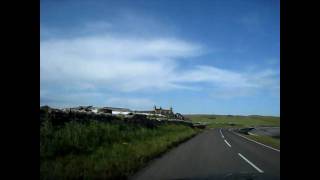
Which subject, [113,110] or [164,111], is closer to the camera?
[113,110]

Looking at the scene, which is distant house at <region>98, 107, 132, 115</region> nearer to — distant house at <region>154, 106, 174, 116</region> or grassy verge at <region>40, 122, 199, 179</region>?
grassy verge at <region>40, 122, 199, 179</region>

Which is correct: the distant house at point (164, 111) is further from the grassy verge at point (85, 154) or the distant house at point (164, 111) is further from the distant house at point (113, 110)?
the grassy verge at point (85, 154)

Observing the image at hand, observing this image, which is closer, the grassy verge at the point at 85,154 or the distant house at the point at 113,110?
the grassy verge at the point at 85,154

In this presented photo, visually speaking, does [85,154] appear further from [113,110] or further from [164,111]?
[164,111]

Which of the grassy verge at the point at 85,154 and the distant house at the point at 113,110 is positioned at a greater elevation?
the distant house at the point at 113,110

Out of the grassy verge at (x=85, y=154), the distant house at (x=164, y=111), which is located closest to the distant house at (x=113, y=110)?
the grassy verge at (x=85, y=154)

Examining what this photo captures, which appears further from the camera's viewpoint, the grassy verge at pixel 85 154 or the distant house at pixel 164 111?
the distant house at pixel 164 111

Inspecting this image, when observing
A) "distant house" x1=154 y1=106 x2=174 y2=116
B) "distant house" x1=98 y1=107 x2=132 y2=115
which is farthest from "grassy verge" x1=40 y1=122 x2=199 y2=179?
"distant house" x1=154 y1=106 x2=174 y2=116

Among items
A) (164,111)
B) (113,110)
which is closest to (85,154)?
(113,110)

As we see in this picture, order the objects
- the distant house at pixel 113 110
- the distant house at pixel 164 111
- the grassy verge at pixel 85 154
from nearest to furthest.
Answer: the grassy verge at pixel 85 154, the distant house at pixel 113 110, the distant house at pixel 164 111

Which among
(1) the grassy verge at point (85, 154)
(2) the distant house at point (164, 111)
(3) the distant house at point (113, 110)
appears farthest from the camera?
(2) the distant house at point (164, 111)
